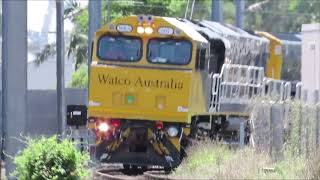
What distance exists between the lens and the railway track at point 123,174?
20.2m

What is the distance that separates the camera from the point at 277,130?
20.0 metres

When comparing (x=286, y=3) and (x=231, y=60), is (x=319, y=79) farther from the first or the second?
(x=286, y=3)

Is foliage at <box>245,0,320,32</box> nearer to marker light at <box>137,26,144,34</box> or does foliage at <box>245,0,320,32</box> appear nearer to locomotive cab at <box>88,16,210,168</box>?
marker light at <box>137,26,144,34</box>

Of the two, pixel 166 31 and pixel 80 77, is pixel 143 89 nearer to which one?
pixel 166 31

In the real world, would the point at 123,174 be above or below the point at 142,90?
below

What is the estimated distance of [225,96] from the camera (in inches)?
995

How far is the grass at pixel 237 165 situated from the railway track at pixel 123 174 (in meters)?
0.52

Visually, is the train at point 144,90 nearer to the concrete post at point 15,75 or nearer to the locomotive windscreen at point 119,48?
the locomotive windscreen at point 119,48

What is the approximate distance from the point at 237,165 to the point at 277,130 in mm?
2825

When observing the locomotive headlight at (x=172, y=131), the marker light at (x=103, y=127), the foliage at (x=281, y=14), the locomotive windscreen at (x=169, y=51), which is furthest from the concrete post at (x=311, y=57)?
the foliage at (x=281, y=14)

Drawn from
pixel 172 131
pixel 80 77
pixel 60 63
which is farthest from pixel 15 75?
pixel 80 77

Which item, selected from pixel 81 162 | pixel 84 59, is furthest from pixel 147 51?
pixel 84 59

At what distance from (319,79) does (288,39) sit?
12.0 m

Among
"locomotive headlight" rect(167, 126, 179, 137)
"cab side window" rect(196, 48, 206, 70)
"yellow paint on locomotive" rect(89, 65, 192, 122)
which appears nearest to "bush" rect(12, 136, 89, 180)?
"yellow paint on locomotive" rect(89, 65, 192, 122)
